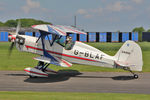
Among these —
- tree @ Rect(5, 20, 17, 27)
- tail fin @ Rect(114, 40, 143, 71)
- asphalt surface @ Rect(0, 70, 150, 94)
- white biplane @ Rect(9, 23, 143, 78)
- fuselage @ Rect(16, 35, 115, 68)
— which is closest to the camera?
asphalt surface @ Rect(0, 70, 150, 94)

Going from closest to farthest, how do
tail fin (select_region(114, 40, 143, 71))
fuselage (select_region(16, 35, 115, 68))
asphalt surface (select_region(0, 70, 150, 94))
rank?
asphalt surface (select_region(0, 70, 150, 94))
tail fin (select_region(114, 40, 143, 71))
fuselage (select_region(16, 35, 115, 68))

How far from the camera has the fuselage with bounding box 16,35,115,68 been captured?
45.5ft

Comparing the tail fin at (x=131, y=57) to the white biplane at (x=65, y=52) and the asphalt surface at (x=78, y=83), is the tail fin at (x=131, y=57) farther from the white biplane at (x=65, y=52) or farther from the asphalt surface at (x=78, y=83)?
the asphalt surface at (x=78, y=83)

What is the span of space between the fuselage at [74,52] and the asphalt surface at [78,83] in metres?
1.13

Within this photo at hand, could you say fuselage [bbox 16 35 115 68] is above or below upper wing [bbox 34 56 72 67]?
above

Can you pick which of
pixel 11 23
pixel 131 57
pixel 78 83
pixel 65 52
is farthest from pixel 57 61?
pixel 11 23

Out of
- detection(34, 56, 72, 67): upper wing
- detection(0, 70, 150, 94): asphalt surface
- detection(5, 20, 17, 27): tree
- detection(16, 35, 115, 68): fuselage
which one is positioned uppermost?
detection(5, 20, 17, 27): tree

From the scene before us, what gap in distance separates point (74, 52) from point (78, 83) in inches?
95.6

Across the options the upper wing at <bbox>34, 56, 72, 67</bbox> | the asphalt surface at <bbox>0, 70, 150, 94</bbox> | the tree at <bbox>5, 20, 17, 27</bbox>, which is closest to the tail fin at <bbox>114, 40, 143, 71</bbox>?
the asphalt surface at <bbox>0, 70, 150, 94</bbox>

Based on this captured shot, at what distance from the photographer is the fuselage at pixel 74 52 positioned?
1386 cm

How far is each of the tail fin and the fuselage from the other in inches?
27.6

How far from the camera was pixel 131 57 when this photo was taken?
13.3 metres

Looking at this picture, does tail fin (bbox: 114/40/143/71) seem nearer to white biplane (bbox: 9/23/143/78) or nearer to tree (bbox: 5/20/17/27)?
white biplane (bbox: 9/23/143/78)

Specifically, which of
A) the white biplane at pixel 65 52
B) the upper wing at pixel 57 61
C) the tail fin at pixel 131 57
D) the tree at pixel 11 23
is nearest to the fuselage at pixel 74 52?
the white biplane at pixel 65 52
